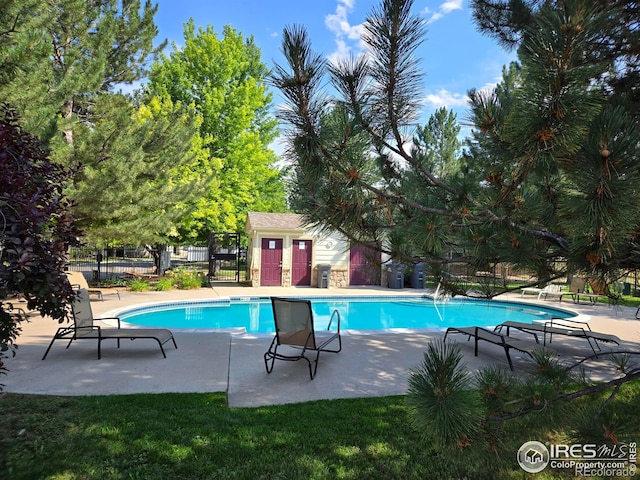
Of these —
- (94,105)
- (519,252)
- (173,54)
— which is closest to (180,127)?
(94,105)

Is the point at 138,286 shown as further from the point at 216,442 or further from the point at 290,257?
the point at 216,442

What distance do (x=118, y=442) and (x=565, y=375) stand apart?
3230 mm

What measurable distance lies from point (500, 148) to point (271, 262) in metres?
16.3

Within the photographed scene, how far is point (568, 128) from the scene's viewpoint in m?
1.35

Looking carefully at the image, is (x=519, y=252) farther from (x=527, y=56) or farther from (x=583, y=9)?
(x=583, y=9)

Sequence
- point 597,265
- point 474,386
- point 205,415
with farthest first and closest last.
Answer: point 205,415 → point 474,386 → point 597,265

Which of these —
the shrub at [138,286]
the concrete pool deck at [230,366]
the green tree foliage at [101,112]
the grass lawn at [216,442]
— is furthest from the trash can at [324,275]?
the grass lawn at [216,442]

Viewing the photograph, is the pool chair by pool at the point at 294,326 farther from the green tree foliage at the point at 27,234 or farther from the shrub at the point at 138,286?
the shrub at the point at 138,286

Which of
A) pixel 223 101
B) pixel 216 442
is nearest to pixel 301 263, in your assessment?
pixel 223 101

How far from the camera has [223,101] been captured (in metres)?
20.2

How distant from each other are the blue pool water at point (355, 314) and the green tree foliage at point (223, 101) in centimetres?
750

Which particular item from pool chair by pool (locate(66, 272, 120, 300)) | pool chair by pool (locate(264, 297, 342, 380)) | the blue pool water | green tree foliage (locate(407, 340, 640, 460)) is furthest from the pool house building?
green tree foliage (locate(407, 340, 640, 460))

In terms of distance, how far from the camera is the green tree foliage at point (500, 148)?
4.38 feet

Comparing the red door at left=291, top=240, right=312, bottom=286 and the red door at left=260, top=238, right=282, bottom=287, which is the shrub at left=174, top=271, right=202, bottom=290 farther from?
the red door at left=291, top=240, right=312, bottom=286
